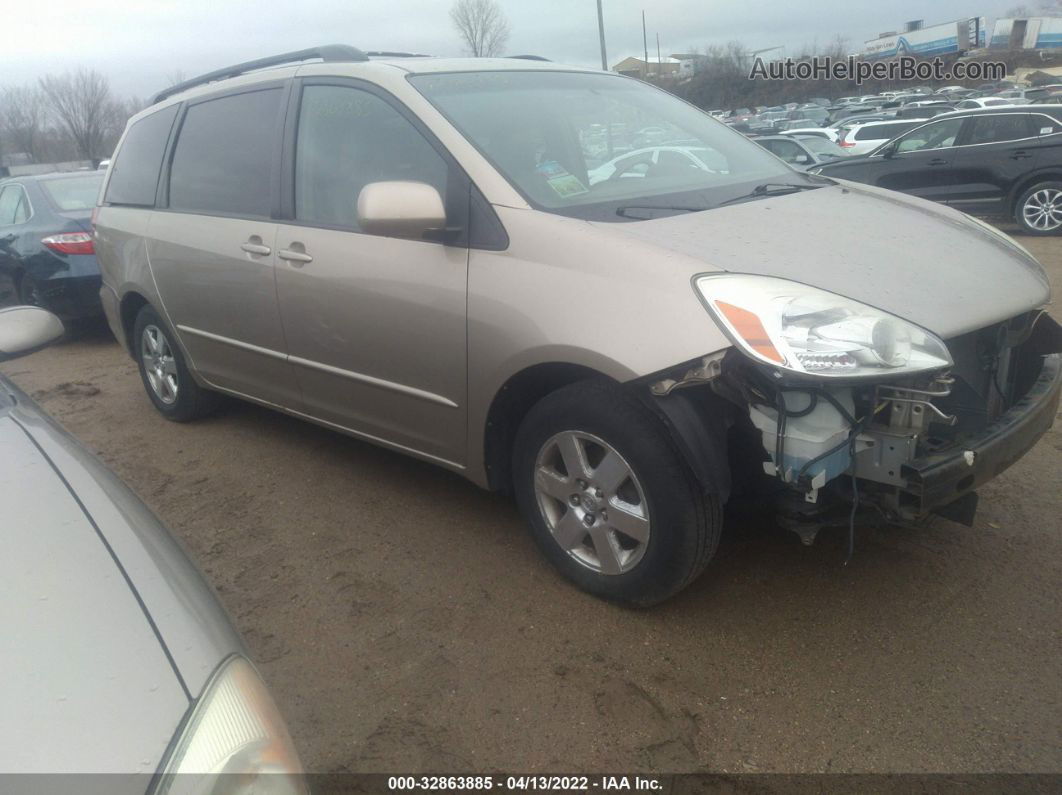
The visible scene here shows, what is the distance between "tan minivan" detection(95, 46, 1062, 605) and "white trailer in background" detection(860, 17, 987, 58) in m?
58.0

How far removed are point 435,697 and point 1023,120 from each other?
1098cm

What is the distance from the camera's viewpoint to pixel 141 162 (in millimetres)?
4691

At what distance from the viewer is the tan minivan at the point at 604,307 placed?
7.44ft

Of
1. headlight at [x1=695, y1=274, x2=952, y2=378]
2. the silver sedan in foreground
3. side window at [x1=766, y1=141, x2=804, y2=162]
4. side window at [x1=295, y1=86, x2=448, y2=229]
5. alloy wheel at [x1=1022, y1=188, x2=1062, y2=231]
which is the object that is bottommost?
alloy wheel at [x1=1022, y1=188, x2=1062, y2=231]

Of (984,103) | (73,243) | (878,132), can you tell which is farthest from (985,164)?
(984,103)

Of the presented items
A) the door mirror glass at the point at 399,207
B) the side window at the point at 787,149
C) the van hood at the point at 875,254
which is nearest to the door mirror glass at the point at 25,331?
the door mirror glass at the point at 399,207

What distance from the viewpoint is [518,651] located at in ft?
8.45

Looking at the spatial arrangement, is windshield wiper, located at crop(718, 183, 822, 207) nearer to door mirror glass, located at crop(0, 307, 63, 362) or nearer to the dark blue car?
door mirror glass, located at crop(0, 307, 63, 362)

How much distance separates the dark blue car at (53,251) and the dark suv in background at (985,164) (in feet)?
27.2

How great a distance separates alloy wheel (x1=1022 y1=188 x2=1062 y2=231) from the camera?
9.95 metres

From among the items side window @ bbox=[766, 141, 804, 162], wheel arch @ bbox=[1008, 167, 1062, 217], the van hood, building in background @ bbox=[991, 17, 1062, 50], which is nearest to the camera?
the van hood

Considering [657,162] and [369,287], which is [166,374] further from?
[657,162]

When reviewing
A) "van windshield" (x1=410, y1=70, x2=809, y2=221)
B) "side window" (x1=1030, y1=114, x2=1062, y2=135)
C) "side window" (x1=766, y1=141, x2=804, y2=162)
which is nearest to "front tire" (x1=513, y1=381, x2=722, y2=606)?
"van windshield" (x1=410, y1=70, x2=809, y2=221)
